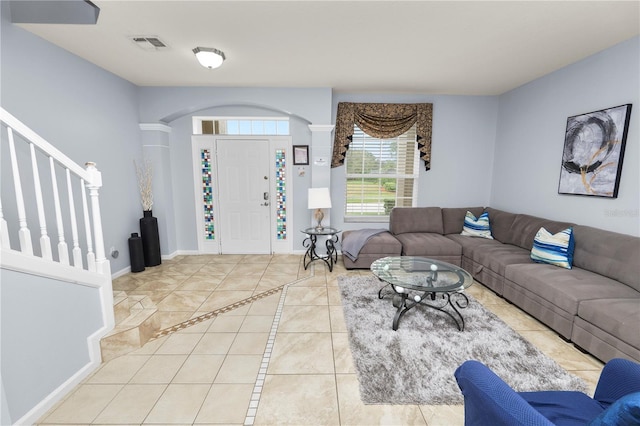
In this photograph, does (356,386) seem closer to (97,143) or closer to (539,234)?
(539,234)

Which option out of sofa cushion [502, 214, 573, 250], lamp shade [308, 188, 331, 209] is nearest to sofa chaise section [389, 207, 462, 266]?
sofa cushion [502, 214, 573, 250]

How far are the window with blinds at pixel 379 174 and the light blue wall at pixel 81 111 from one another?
320cm

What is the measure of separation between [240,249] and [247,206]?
0.75 meters

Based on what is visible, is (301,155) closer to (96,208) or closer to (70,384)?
(96,208)

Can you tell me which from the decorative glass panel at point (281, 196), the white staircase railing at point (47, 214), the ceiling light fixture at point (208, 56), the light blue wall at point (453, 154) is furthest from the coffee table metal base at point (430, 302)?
the ceiling light fixture at point (208, 56)

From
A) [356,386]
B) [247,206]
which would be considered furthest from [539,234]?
[247,206]

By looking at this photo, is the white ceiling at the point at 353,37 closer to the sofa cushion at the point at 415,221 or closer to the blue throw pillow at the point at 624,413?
the sofa cushion at the point at 415,221

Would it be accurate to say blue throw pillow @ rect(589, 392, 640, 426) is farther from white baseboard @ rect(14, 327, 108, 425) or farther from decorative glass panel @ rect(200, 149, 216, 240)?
decorative glass panel @ rect(200, 149, 216, 240)

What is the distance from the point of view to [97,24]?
225 cm

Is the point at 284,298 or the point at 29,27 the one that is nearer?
the point at 29,27

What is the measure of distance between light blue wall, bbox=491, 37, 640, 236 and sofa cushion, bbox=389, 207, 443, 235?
42.8 inches

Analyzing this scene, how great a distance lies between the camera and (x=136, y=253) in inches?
143

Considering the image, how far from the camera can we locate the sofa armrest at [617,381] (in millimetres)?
1098

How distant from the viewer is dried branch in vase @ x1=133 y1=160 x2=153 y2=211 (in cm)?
382
